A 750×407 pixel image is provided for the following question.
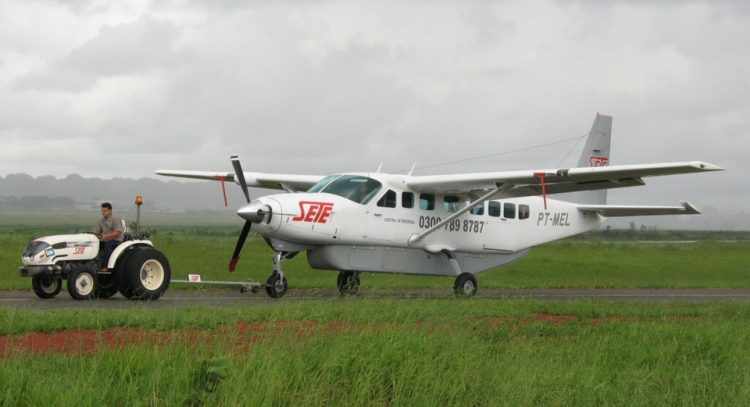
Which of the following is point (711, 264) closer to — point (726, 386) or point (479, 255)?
point (479, 255)

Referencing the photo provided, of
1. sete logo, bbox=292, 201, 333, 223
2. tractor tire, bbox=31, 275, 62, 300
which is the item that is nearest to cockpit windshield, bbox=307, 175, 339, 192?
sete logo, bbox=292, 201, 333, 223

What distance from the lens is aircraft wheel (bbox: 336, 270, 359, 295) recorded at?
23.6m

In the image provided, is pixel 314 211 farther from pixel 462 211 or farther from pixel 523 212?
pixel 523 212

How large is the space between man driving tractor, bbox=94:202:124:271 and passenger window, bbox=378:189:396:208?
637 cm

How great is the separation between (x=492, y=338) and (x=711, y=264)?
1374 inches

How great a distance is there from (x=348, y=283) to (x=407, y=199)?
2526 mm

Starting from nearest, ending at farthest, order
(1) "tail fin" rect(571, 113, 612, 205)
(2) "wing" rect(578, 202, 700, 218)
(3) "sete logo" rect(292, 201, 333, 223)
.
→ (3) "sete logo" rect(292, 201, 333, 223) → (2) "wing" rect(578, 202, 700, 218) → (1) "tail fin" rect(571, 113, 612, 205)

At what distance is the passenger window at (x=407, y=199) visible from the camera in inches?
943

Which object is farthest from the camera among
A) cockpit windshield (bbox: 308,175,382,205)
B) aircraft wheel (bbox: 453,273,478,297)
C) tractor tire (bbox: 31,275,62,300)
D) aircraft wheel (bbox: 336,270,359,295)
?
aircraft wheel (bbox: 453,273,478,297)

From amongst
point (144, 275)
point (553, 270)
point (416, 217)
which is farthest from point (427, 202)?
point (553, 270)

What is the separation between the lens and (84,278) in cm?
1920

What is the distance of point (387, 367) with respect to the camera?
9.36 meters

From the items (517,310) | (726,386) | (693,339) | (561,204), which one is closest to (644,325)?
(693,339)

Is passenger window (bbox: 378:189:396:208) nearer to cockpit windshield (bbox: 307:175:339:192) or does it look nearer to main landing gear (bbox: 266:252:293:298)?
cockpit windshield (bbox: 307:175:339:192)
